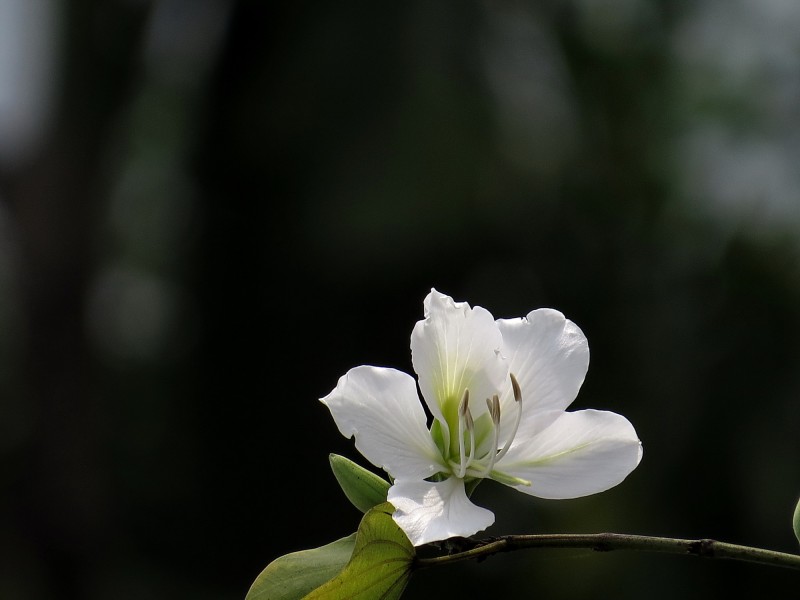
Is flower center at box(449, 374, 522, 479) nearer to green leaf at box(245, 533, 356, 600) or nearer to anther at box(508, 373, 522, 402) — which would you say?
anther at box(508, 373, 522, 402)

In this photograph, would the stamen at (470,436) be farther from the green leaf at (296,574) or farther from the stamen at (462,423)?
the green leaf at (296,574)

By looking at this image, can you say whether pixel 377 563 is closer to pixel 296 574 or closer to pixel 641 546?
pixel 296 574

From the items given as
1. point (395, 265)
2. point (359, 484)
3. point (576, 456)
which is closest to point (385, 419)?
point (359, 484)

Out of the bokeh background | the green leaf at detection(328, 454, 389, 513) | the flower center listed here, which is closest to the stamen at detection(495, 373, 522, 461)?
the flower center

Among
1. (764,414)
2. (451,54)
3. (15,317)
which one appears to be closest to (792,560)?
(764,414)

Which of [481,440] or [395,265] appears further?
[395,265]

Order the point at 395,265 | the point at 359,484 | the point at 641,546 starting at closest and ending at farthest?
the point at 641,546 → the point at 359,484 → the point at 395,265

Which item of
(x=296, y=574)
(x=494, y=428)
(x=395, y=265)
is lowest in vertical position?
(x=296, y=574)

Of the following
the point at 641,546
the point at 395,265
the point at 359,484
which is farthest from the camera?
the point at 395,265
